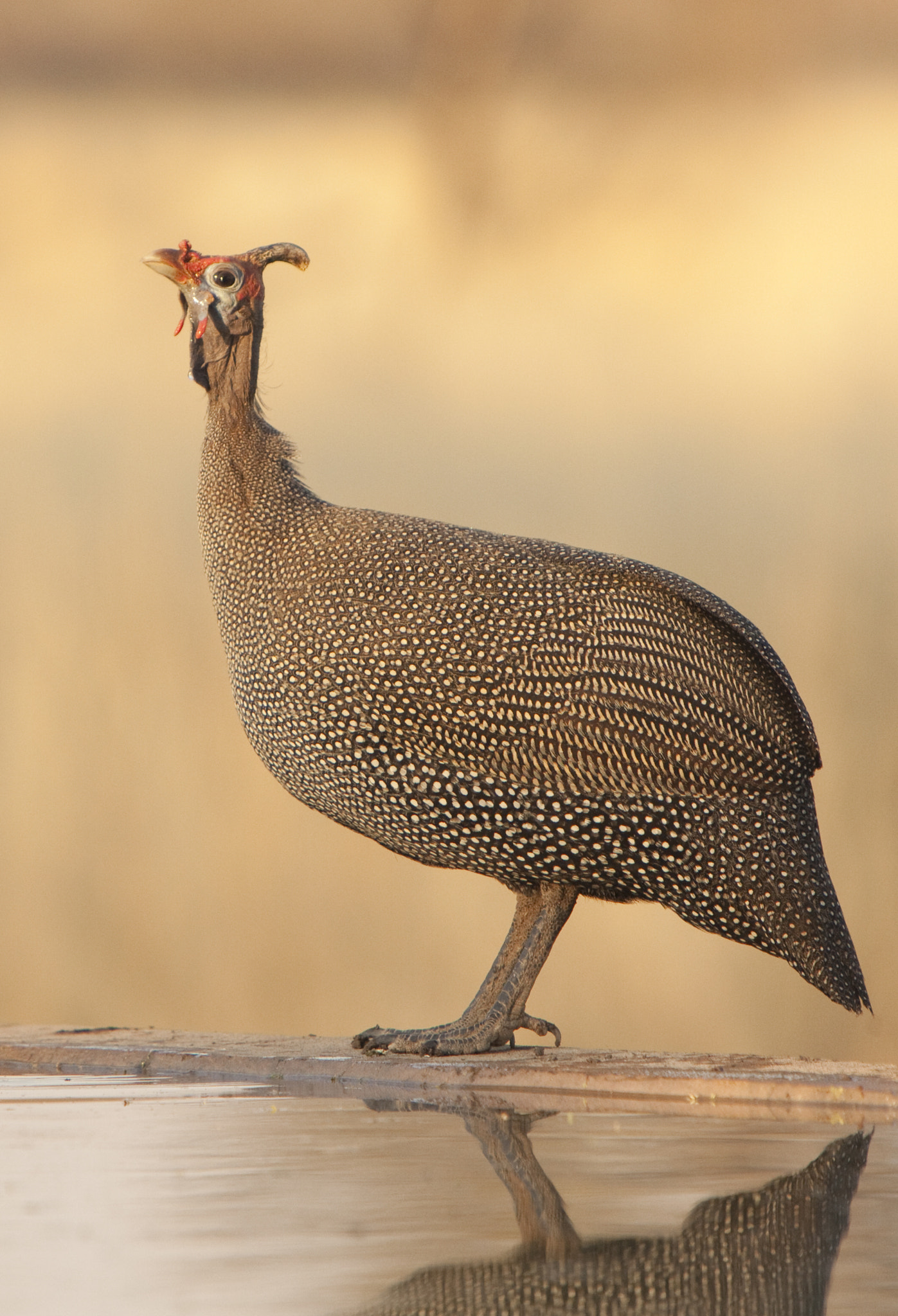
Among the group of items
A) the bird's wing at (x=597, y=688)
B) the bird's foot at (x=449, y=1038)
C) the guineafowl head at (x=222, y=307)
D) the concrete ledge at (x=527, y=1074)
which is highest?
the guineafowl head at (x=222, y=307)

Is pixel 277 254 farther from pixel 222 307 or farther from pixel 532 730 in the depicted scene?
pixel 532 730

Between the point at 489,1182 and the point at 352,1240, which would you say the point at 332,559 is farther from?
the point at 352,1240

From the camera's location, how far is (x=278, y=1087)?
362 centimetres

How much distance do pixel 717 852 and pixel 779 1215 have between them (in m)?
1.68

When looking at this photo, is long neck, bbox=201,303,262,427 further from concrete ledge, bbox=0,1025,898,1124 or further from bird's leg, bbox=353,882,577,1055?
concrete ledge, bbox=0,1025,898,1124

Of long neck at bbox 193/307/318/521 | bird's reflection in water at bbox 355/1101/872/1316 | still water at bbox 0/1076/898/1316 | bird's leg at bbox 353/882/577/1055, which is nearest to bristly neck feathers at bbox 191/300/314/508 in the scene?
long neck at bbox 193/307/318/521

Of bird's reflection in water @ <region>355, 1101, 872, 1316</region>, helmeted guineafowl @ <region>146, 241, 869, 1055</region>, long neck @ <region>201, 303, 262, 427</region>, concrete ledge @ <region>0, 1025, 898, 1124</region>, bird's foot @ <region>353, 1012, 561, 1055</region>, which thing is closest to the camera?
bird's reflection in water @ <region>355, 1101, 872, 1316</region>

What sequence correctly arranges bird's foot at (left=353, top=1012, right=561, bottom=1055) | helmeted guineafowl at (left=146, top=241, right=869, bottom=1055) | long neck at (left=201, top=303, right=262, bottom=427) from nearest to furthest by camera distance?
helmeted guineafowl at (left=146, top=241, right=869, bottom=1055)
bird's foot at (left=353, top=1012, right=561, bottom=1055)
long neck at (left=201, top=303, right=262, bottom=427)

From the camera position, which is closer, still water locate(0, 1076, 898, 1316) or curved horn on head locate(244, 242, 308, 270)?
still water locate(0, 1076, 898, 1316)

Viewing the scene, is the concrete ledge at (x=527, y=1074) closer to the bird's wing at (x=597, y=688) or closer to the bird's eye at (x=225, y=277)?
the bird's wing at (x=597, y=688)

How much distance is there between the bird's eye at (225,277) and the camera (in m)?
4.59

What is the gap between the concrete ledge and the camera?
337cm

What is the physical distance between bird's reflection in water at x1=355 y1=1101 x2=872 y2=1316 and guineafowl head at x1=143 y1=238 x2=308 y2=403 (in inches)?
111

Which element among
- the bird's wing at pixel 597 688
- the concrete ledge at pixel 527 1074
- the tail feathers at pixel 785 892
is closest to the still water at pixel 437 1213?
the concrete ledge at pixel 527 1074
